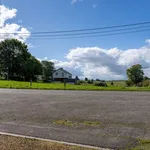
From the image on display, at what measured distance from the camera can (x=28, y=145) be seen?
558 cm

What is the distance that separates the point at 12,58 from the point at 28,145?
249ft

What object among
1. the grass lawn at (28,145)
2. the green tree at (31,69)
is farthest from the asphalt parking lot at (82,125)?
the green tree at (31,69)

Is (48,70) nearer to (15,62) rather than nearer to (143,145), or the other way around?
(15,62)

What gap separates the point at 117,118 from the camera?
8641mm

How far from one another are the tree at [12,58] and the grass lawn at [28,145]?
72.9 meters

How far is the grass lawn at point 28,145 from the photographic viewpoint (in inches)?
212

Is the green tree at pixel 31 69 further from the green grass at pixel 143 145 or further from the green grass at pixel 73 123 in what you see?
the green grass at pixel 143 145

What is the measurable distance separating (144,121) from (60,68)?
9573cm

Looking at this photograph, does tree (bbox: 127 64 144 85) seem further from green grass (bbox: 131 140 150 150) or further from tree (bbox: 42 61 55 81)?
green grass (bbox: 131 140 150 150)

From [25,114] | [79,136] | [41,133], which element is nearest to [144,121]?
[79,136]

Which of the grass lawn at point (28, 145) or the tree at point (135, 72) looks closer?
the grass lawn at point (28, 145)

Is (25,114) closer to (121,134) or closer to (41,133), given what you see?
(41,133)

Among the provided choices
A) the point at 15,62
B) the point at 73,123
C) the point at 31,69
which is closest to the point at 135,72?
the point at 31,69

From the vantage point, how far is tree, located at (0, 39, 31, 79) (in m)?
78.6
